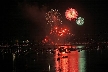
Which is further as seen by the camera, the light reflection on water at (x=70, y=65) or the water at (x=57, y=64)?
the water at (x=57, y=64)

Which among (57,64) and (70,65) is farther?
(57,64)

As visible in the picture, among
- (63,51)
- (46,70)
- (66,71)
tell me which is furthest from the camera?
(63,51)

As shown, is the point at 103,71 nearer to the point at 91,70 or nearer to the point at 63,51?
the point at 91,70

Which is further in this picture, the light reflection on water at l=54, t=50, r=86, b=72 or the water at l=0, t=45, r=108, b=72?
the water at l=0, t=45, r=108, b=72

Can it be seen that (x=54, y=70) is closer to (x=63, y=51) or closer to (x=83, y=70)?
(x=83, y=70)

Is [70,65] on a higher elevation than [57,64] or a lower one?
lower

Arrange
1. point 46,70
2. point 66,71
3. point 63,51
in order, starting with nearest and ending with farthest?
point 66,71 < point 46,70 < point 63,51

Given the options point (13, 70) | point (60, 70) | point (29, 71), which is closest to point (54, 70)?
point (60, 70)

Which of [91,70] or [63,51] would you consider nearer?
[91,70]

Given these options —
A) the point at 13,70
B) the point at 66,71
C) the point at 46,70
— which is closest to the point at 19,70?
the point at 13,70
